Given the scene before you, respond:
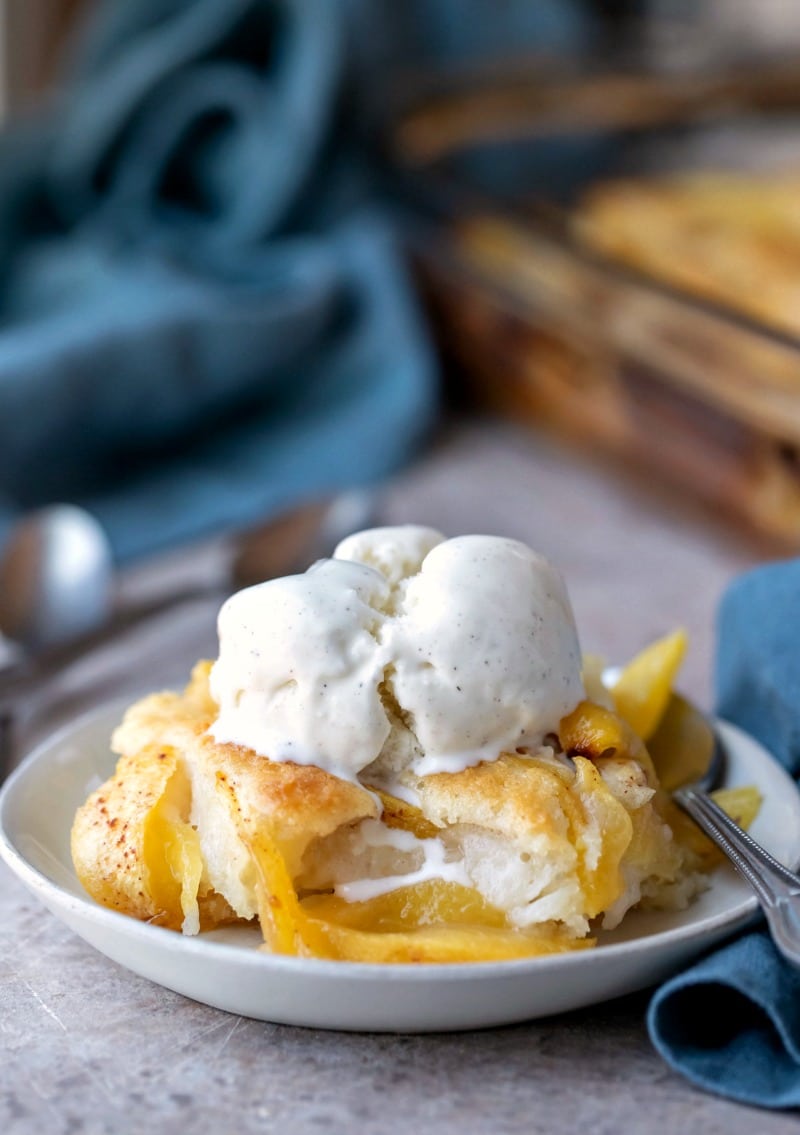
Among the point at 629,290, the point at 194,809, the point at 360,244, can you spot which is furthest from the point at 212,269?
the point at 194,809

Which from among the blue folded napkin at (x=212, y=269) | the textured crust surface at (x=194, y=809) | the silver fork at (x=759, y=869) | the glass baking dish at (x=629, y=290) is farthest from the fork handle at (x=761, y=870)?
the blue folded napkin at (x=212, y=269)

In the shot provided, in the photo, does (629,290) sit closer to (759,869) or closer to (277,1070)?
(759,869)

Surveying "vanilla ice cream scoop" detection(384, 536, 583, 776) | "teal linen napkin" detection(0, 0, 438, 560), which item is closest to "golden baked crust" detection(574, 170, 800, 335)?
"teal linen napkin" detection(0, 0, 438, 560)

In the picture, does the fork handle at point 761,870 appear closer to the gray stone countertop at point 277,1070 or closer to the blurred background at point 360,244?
the gray stone countertop at point 277,1070

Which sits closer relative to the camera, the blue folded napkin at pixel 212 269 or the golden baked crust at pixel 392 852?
the golden baked crust at pixel 392 852

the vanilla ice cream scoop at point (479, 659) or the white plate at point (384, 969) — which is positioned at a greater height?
the vanilla ice cream scoop at point (479, 659)
